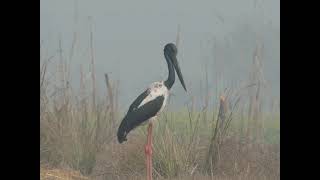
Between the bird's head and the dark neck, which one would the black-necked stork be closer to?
the dark neck

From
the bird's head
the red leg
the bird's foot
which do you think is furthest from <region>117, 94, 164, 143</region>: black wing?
the bird's head

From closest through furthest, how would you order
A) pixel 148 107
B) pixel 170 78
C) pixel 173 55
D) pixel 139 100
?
pixel 148 107 → pixel 139 100 → pixel 170 78 → pixel 173 55

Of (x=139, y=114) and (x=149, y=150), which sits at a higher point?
(x=139, y=114)

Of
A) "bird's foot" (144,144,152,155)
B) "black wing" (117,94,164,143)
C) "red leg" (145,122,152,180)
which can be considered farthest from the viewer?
"bird's foot" (144,144,152,155)

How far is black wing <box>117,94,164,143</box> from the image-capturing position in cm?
697

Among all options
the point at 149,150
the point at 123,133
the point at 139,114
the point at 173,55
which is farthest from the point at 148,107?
the point at 173,55

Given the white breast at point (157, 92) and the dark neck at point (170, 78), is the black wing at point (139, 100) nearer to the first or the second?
the white breast at point (157, 92)

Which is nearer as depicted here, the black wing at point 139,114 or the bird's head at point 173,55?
the black wing at point 139,114

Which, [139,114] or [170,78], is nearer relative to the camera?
[139,114]

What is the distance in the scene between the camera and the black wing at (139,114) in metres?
6.97

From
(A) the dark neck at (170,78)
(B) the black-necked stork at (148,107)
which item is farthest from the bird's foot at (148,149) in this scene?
(A) the dark neck at (170,78)

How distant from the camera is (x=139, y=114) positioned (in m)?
7.03

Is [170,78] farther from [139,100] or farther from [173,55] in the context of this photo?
[139,100]
